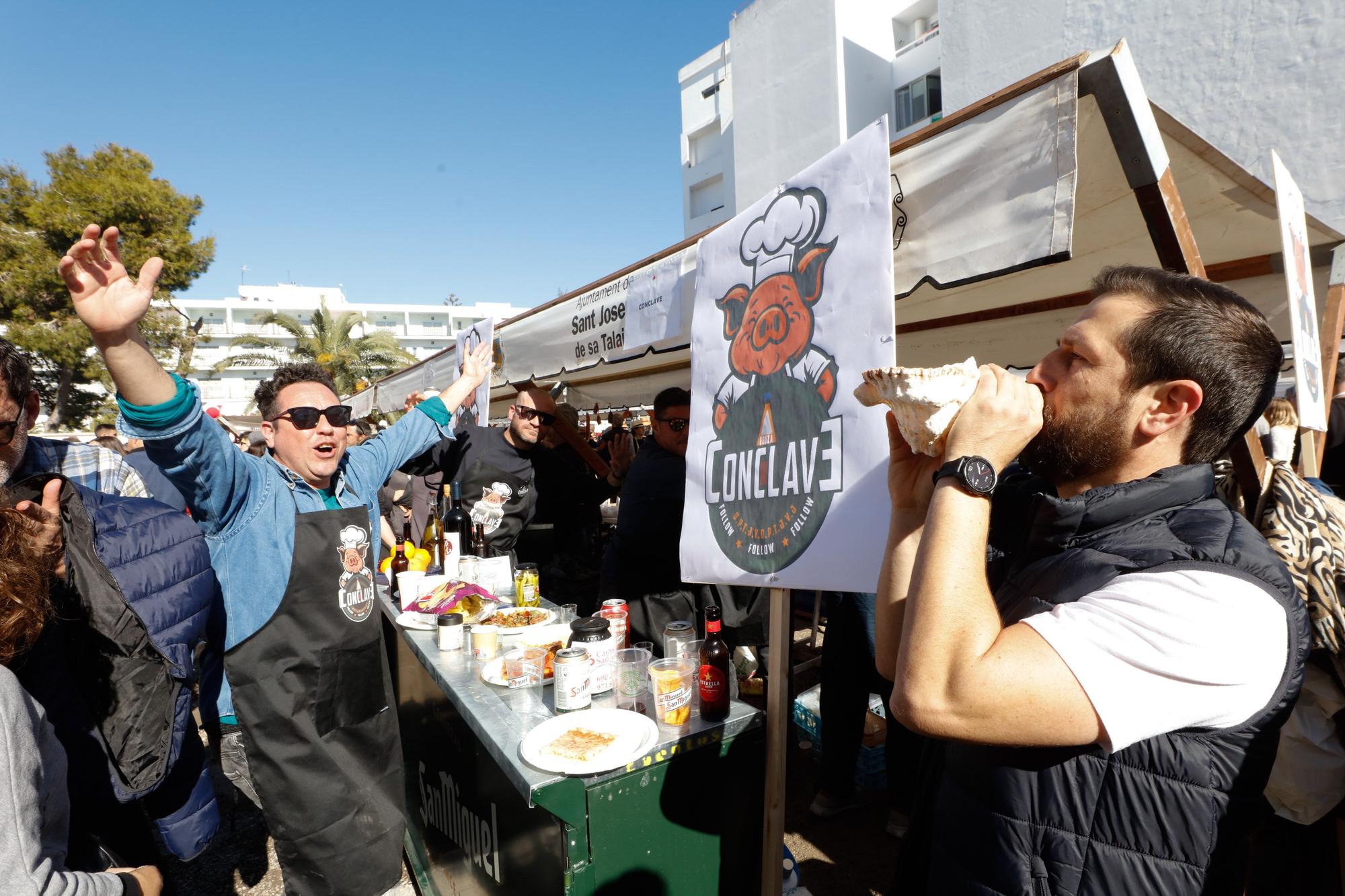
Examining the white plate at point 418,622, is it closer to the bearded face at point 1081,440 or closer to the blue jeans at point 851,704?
the blue jeans at point 851,704

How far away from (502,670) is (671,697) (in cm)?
76

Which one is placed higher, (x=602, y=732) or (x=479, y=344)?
(x=479, y=344)

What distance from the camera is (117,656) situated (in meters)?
1.72

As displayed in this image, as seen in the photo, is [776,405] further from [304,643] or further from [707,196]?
[707,196]

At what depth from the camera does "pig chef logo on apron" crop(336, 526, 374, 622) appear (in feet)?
8.05

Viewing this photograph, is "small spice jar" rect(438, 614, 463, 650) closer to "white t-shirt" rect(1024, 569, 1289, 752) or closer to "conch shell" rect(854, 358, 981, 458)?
"conch shell" rect(854, 358, 981, 458)

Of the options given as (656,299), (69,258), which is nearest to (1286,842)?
(656,299)

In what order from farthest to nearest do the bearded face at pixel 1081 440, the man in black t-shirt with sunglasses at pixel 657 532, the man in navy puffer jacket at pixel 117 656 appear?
1. the man in black t-shirt with sunglasses at pixel 657 532
2. the man in navy puffer jacket at pixel 117 656
3. the bearded face at pixel 1081 440

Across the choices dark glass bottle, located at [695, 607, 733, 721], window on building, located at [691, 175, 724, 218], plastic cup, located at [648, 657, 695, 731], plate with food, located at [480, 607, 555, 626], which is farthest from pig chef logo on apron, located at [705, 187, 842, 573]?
window on building, located at [691, 175, 724, 218]

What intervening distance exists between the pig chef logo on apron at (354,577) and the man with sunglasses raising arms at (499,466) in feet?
6.78

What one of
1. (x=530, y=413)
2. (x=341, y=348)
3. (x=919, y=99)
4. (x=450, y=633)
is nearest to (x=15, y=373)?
(x=450, y=633)

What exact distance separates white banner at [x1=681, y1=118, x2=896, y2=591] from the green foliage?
2025 cm

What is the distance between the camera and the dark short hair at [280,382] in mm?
2641

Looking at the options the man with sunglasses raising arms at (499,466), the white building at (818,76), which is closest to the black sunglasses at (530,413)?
the man with sunglasses raising arms at (499,466)
